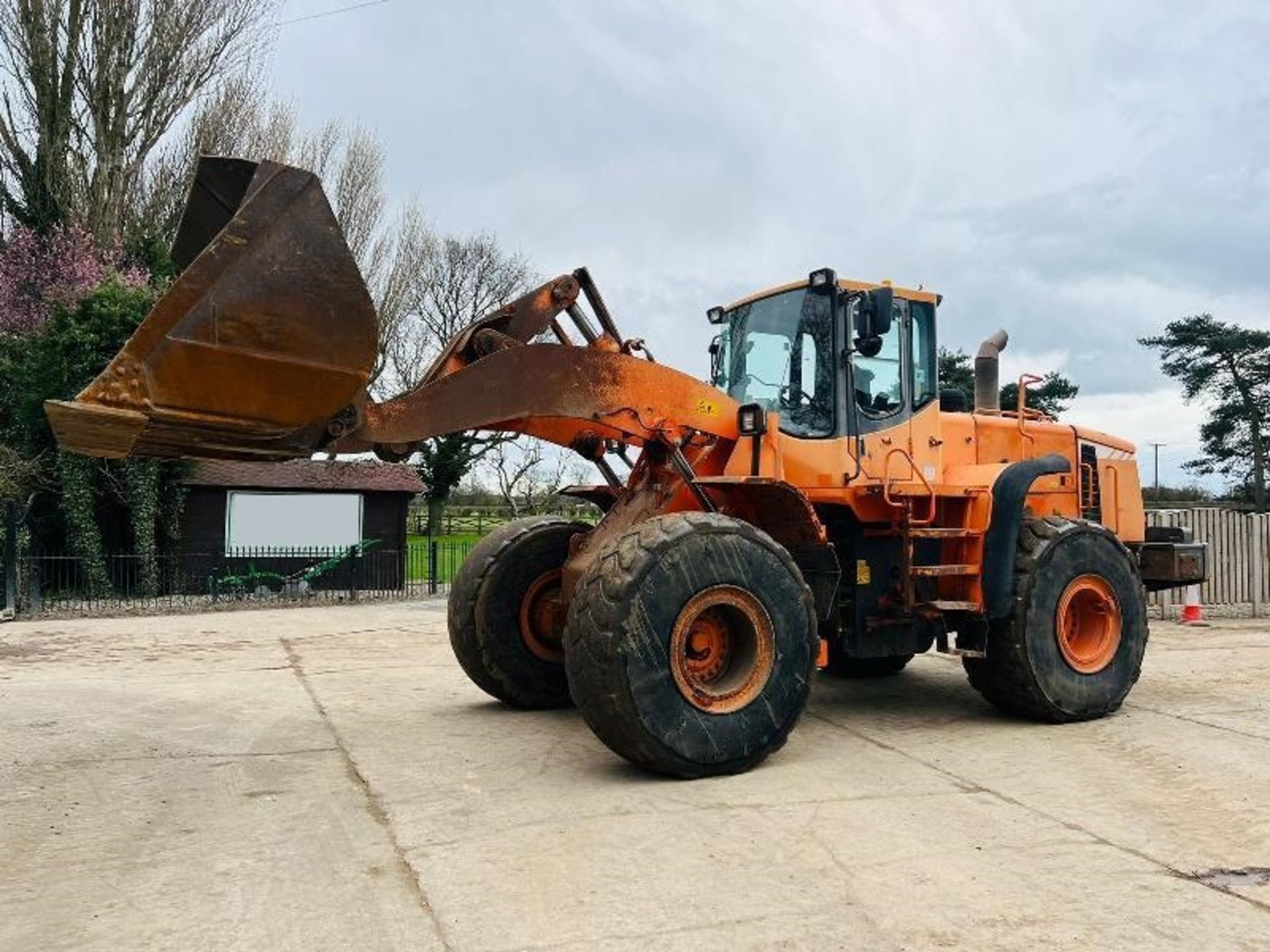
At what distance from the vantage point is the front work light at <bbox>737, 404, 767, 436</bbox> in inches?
262

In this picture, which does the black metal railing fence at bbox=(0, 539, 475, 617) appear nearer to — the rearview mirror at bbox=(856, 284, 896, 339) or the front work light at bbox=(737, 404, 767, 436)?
the front work light at bbox=(737, 404, 767, 436)

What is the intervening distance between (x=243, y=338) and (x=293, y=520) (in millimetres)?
19726

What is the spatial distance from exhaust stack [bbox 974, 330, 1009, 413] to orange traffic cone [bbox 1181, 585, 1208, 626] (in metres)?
7.34

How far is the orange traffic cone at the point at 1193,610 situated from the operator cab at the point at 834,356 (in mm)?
8676

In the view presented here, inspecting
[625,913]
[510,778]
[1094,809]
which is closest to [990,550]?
[1094,809]

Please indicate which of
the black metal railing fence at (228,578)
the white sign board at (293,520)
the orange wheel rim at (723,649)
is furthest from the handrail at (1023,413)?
the white sign board at (293,520)

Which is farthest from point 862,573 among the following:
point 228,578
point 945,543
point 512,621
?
point 228,578

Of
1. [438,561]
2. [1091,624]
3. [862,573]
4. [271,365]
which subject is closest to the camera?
A: [271,365]

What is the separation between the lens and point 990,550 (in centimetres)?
698

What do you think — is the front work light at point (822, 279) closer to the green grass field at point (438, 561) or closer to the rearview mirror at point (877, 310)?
the rearview mirror at point (877, 310)

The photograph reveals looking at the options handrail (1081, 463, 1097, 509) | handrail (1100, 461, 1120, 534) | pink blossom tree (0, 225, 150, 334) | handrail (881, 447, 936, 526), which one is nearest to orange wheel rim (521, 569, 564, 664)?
handrail (881, 447, 936, 526)

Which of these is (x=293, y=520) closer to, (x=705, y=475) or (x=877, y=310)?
(x=705, y=475)

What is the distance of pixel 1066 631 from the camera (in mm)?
7371

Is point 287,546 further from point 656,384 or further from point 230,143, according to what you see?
point 656,384
